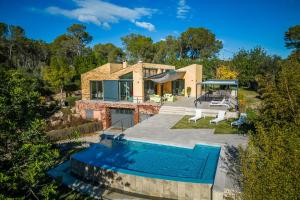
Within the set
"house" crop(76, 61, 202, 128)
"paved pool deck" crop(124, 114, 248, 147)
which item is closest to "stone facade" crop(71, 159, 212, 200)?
"paved pool deck" crop(124, 114, 248, 147)

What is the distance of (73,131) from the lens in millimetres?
23516

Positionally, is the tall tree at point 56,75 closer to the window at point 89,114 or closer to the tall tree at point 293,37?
the window at point 89,114

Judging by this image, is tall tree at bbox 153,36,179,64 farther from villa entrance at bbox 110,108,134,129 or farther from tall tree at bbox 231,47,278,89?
villa entrance at bbox 110,108,134,129

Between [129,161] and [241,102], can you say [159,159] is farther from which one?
[241,102]

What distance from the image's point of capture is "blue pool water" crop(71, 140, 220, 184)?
1174 cm

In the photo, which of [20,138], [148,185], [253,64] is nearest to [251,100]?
[253,64]

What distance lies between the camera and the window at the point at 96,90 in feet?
99.3

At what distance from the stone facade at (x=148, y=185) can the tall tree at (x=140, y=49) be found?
5865 centimetres

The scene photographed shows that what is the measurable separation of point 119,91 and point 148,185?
18921 millimetres

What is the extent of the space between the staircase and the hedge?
25.0ft

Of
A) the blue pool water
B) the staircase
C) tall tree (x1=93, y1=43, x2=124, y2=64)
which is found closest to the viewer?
the blue pool water

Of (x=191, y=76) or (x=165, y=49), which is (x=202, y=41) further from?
(x=191, y=76)

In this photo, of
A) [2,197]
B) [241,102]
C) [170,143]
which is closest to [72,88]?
[241,102]

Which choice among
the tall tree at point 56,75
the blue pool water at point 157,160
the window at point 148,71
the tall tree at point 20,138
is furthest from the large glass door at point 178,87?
the tall tree at point 20,138
